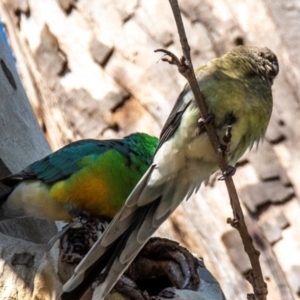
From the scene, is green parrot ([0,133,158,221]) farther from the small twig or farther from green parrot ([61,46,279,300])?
the small twig

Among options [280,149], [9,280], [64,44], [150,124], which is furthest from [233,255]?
[64,44]

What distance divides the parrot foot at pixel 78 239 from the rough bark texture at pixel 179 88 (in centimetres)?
80

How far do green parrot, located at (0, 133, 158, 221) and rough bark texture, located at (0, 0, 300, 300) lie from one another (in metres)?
0.26

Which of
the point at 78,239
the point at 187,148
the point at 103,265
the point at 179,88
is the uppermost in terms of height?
the point at 179,88

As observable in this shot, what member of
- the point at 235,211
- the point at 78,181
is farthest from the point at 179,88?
the point at 235,211

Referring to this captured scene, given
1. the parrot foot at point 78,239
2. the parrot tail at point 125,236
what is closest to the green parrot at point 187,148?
the parrot tail at point 125,236

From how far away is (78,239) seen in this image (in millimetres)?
2492

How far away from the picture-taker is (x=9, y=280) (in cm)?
256

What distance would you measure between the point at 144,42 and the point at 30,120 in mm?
717

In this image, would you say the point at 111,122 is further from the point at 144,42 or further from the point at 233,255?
the point at 233,255

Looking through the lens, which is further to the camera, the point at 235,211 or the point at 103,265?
the point at 103,265

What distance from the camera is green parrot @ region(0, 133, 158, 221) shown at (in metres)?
3.08

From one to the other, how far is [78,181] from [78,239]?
63 centimetres

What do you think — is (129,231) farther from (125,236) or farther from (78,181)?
(78,181)
